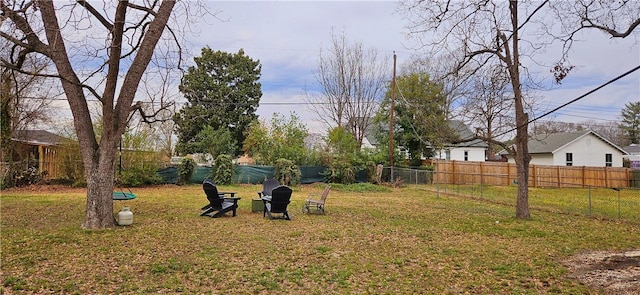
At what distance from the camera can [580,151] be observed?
29547mm

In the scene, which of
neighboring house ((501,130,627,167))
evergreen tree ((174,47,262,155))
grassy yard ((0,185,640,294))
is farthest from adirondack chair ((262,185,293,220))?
neighboring house ((501,130,627,167))

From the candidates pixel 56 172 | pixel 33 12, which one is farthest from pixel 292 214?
pixel 56 172

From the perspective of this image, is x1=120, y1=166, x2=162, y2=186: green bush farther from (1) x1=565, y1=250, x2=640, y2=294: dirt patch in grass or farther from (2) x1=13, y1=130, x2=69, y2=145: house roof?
(1) x1=565, y1=250, x2=640, y2=294: dirt patch in grass

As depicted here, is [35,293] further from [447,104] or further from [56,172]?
[447,104]

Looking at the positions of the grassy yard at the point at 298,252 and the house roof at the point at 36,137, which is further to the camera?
the house roof at the point at 36,137

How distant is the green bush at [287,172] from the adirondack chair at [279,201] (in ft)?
39.8

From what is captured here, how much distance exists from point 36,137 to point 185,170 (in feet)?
32.8

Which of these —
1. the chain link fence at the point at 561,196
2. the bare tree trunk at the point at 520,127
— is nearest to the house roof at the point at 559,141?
the chain link fence at the point at 561,196

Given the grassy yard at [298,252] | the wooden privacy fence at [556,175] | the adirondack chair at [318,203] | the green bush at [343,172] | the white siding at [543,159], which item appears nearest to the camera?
the grassy yard at [298,252]

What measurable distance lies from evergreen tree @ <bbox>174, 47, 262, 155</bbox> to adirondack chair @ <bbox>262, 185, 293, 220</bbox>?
22833 millimetres

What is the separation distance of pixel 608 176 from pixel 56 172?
Result: 97.3 ft

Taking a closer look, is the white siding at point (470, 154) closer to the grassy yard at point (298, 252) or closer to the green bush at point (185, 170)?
the green bush at point (185, 170)

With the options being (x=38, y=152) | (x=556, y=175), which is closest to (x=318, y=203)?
(x=556, y=175)

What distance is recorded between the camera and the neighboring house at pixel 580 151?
1150 inches
